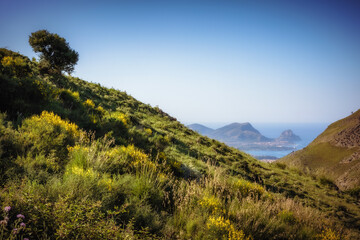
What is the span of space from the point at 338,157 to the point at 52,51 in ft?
79.2

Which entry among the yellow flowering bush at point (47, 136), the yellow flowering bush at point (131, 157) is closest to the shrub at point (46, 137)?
the yellow flowering bush at point (47, 136)

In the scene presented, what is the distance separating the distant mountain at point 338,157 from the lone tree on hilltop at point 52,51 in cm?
2196

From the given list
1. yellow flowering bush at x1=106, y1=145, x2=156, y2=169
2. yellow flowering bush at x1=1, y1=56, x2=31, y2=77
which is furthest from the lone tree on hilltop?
yellow flowering bush at x1=106, y1=145, x2=156, y2=169

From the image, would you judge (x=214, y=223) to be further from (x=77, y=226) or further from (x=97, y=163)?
(x=97, y=163)

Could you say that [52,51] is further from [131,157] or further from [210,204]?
[210,204]

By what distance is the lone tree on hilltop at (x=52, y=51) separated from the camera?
45.0 feet

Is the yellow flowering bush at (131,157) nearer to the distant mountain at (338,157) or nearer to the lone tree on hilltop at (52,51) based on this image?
the distant mountain at (338,157)

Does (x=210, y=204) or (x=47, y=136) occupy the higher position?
(x=47, y=136)

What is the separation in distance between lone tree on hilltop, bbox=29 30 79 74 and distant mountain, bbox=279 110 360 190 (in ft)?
72.1

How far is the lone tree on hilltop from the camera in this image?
1373cm

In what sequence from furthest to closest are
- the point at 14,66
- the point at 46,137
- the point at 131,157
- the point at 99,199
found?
1. the point at 14,66
2. the point at 131,157
3. the point at 46,137
4. the point at 99,199

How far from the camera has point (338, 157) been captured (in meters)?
10.7

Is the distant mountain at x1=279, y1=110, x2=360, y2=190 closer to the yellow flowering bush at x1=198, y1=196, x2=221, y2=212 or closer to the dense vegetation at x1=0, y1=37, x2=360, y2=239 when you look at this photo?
the dense vegetation at x1=0, y1=37, x2=360, y2=239

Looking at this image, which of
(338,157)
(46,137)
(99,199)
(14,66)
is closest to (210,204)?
(99,199)
